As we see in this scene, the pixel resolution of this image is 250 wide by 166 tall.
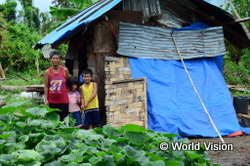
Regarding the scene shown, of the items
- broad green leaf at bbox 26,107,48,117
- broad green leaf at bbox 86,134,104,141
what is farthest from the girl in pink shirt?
broad green leaf at bbox 86,134,104,141

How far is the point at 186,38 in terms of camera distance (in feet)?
27.9

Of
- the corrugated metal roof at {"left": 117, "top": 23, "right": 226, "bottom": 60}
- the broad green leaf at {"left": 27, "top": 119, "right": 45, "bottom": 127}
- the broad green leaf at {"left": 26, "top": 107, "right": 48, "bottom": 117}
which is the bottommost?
the broad green leaf at {"left": 27, "top": 119, "right": 45, "bottom": 127}

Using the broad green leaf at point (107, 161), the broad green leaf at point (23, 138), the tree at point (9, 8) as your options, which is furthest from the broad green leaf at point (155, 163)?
the tree at point (9, 8)

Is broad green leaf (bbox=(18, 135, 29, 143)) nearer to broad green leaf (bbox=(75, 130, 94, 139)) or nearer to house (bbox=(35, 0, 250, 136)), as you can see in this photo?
broad green leaf (bbox=(75, 130, 94, 139))

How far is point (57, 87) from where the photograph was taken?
623cm

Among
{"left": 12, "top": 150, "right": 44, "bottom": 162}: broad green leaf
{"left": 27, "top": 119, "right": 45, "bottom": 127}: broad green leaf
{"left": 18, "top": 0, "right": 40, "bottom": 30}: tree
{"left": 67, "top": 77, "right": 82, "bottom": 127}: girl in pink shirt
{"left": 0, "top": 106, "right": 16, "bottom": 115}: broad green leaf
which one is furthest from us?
{"left": 18, "top": 0, "right": 40, "bottom": 30}: tree

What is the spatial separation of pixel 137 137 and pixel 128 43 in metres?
5.83

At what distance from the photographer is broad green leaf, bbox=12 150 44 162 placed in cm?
154

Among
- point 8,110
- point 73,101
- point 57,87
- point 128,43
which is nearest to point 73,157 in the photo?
point 8,110

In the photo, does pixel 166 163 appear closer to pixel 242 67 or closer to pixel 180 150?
pixel 180 150

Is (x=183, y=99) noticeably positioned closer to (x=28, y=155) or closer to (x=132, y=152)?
(x=132, y=152)

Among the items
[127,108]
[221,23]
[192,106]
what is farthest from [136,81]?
[221,23]

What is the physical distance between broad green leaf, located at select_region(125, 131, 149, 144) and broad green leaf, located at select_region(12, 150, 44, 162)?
524 millimetres

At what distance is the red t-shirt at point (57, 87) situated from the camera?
622cm
